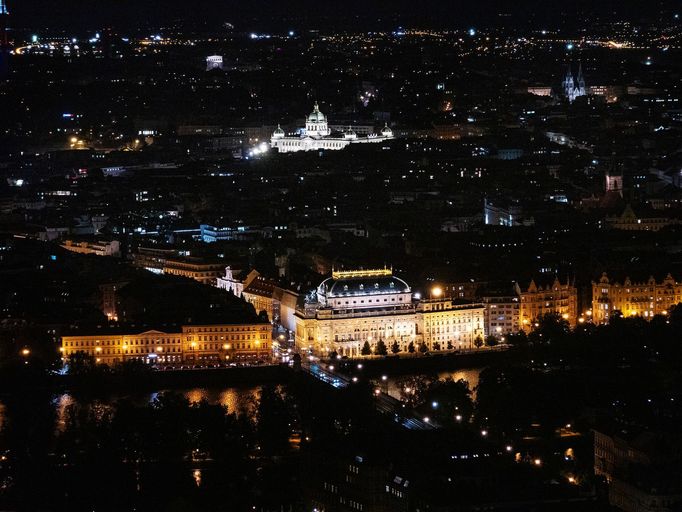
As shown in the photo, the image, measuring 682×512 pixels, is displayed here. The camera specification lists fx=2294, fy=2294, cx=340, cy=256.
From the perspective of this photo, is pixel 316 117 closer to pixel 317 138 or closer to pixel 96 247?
pixel 317 138

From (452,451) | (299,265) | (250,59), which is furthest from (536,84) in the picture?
(452,451)

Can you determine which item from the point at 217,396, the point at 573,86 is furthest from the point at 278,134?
the point at 217,396

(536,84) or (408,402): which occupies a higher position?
(536,84)

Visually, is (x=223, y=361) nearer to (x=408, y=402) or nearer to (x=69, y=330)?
(x=69, y=330)

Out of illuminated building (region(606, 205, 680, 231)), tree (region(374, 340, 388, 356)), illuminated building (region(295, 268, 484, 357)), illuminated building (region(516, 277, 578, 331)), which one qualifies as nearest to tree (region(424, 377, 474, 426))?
tree (region(374, 340, 388, 356))

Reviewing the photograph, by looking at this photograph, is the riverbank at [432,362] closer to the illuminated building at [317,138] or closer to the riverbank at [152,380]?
the riverbank at [152,380]

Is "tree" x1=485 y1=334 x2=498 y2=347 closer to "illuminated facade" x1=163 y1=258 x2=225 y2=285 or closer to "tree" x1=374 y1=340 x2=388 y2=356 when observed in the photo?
"tree" x1=374 y1=340 x2=388 y2=356

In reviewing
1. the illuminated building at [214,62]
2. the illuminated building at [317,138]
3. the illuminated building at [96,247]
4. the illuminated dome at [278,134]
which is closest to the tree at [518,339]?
the illuminated building at [96,247]

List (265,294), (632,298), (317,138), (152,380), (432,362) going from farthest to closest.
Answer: (317,138) → (265,294) → (632,298) → (432,362) → (152,380)
